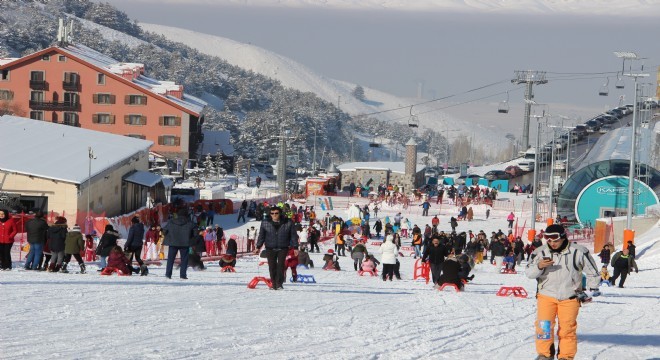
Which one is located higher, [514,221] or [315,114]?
[315,114]

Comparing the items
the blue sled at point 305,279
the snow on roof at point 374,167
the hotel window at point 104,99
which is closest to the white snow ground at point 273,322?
the blue sled at point 305,279

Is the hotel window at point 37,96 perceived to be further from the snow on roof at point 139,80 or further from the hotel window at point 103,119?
the hotel window at point 103,119

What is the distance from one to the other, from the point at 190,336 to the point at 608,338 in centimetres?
498

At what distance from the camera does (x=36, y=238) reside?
19.0 meters

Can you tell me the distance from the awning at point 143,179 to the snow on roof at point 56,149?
0.90 meters

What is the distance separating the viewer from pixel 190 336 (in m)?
11.2

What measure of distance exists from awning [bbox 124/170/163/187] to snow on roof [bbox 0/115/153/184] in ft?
2.95

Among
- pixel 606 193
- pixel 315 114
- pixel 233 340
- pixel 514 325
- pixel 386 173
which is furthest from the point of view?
pixel 315 114

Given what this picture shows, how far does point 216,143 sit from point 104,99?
67.7 feet

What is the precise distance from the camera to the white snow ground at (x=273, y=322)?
419 inches

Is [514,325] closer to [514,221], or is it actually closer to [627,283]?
[627,283]

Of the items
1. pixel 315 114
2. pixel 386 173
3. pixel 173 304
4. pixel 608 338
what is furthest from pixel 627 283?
pixel 315 114

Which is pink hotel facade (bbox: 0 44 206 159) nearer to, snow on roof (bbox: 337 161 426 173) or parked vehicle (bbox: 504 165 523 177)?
snow on roof (bbox: 337 161 426 173)

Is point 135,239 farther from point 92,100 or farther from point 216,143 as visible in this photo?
point 216,143
